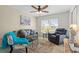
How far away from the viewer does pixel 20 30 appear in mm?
1705

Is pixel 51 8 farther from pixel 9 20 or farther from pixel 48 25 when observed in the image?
pixel 9 20

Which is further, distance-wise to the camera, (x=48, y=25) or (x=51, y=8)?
(x=48, y=25)

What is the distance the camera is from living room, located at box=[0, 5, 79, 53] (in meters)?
1.60

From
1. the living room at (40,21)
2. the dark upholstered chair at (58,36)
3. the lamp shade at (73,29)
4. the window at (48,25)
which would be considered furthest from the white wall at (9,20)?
the lamp shade at (73,29)

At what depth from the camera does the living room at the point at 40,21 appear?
160 cm

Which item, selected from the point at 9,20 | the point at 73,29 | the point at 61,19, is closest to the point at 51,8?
the point at 61,19

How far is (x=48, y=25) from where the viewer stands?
177 cm

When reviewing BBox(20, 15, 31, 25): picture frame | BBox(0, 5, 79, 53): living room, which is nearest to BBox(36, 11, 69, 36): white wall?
BBox(0, 5, 79, 53): living room

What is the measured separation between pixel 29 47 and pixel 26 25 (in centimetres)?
41

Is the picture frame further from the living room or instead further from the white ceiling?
the white ceiling

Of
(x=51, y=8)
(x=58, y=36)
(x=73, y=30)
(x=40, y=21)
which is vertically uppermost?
(x=51, y=8)

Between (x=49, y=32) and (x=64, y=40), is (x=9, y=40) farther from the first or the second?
(x=64, y=40)

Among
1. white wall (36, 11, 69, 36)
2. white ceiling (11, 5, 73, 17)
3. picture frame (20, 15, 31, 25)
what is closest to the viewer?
white ceiling (11, 5, 73, 17)

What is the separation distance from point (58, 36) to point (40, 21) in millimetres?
437
